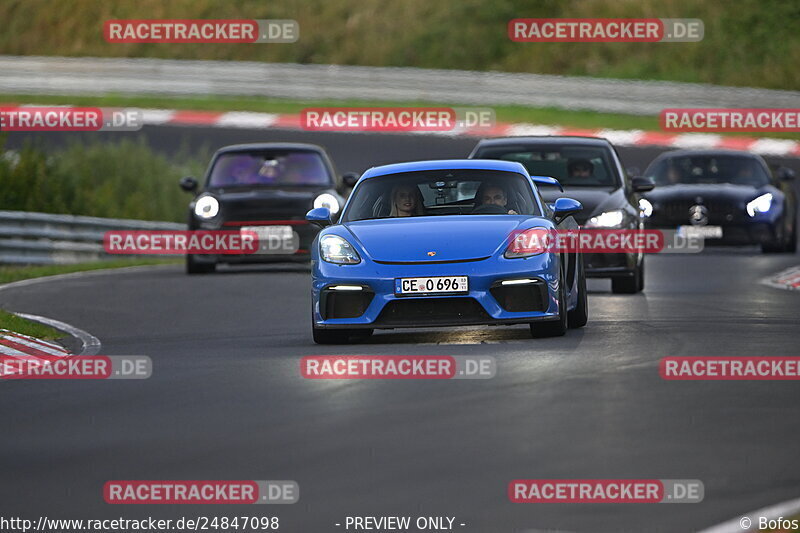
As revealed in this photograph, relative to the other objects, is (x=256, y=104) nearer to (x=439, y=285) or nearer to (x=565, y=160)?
(x=565, y=160)

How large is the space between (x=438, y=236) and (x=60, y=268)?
12870mm

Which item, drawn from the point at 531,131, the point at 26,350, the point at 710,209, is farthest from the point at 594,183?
the point at 531,131

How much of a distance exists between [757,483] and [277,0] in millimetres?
48063

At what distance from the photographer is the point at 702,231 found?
79.4ft

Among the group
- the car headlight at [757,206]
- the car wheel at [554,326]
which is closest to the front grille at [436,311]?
the car wheel at [554,326]

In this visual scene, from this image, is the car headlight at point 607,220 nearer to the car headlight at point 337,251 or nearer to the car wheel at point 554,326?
the car wheel at point 554,326

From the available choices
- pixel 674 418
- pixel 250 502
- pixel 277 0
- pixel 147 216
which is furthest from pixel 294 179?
pixel 277 0

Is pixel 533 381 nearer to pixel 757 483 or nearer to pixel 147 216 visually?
pixel 757 483
